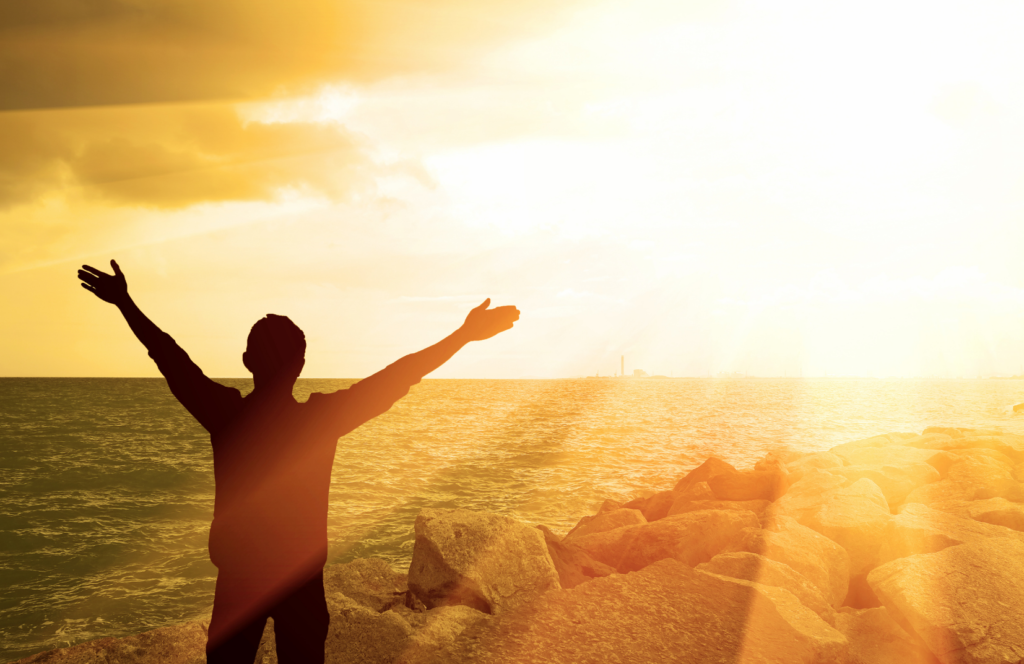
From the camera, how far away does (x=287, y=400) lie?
113 inches

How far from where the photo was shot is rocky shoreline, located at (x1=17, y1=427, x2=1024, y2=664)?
4984 millimetres

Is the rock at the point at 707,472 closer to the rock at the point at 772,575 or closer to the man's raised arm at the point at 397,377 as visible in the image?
the rock at the point at 772,575

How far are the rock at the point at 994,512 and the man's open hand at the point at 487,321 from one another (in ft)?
28.8

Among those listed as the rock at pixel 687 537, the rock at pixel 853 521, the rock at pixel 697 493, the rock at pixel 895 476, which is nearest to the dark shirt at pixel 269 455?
the rock at pixel 687 537

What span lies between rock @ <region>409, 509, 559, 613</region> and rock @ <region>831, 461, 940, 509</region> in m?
8.14

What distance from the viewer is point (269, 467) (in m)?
2.79

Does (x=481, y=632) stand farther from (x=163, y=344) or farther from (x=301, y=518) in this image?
(x=163, y=344)

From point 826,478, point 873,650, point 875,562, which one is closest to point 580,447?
point 826,478

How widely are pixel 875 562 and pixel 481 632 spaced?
6.03m

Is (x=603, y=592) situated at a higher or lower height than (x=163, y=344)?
lower

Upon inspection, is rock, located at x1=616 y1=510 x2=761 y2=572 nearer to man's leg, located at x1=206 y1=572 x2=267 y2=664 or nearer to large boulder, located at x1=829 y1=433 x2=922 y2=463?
Result: man's leg, located at x1=206 y1=572 x2=267 y2=664

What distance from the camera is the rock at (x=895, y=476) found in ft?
38.3

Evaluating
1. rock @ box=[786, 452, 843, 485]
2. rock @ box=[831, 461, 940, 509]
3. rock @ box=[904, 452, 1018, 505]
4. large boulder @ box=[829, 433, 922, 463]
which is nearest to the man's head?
rock @ box=[904, 452, 1018, 505]

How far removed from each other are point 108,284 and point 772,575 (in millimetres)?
6814
